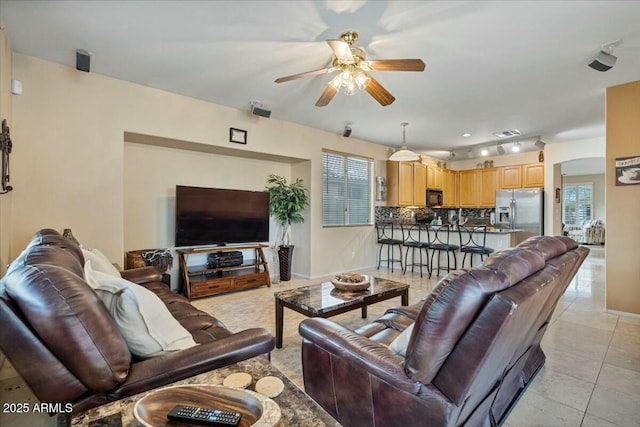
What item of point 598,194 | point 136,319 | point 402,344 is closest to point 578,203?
point 598,194

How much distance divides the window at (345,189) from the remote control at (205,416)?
16.0ft

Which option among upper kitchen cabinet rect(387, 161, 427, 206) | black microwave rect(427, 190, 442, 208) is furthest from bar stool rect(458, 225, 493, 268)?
black microwave rect(427, 190, 442, 208)

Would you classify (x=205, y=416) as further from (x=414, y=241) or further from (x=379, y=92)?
(x=414, y=241)

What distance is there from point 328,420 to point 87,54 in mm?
3595

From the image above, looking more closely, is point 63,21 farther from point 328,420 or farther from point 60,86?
point 328,420

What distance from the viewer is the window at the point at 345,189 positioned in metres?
5.73

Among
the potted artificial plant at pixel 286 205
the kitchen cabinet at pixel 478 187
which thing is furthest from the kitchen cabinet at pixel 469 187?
the potted artificial plant at pixel 286 205

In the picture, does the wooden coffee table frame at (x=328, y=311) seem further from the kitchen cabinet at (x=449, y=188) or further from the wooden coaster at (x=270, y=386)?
the kitchen cabinet at (x=449, y=188)

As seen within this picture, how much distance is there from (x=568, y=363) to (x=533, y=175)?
5653 millimetres

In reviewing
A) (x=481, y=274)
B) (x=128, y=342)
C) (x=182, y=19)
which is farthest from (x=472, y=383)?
(x=182, y=19)

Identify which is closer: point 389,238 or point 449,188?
point 389,238

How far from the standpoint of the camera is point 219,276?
4.43 metres

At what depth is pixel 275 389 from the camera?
0.97 metres

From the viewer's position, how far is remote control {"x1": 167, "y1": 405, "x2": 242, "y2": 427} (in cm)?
76
